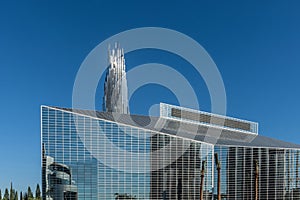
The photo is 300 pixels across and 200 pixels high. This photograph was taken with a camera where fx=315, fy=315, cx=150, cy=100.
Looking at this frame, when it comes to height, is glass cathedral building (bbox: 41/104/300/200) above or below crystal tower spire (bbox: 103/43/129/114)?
below

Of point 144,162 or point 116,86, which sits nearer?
point 144,162

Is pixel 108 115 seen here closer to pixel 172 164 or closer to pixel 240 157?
pixel 172 164

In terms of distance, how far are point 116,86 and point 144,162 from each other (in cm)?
9374

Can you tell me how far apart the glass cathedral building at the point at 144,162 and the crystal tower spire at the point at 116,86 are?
77847mm

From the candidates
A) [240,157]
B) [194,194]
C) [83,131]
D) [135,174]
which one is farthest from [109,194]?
[240,157]

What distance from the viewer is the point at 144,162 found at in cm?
8700

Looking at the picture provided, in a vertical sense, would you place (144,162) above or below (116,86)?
below

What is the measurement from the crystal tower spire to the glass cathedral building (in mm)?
77847

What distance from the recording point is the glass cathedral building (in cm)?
8250

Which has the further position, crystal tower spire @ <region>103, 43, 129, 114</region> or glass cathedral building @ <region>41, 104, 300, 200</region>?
crystal tower spire @ <region>103, 43, 129, 114</region>

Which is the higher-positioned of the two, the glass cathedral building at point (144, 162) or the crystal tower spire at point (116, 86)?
the crystal tower spire at point (116, 86)

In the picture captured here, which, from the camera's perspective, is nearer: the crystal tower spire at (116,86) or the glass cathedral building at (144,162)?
the glass cathedral building at (144,162)

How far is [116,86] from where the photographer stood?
6919 inches

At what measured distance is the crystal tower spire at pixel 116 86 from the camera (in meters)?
172
